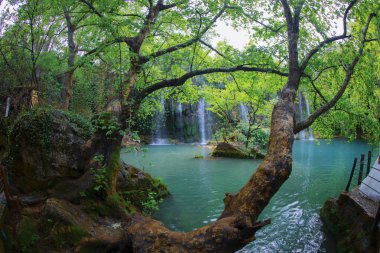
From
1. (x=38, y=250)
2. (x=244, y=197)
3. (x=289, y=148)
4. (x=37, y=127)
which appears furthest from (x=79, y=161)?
(x=289, y=148)

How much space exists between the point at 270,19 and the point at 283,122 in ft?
12.9

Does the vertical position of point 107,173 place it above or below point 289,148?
below

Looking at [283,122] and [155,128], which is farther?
[155,128]

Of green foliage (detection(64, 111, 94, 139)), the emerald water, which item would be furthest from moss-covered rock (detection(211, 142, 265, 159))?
green foliage (detection(64, 111, 94, 139))

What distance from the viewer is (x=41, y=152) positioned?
694 centimetres

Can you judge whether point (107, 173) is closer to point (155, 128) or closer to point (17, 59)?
point (17, 59)

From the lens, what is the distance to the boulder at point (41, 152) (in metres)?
6.79

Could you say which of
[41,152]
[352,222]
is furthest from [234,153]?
[41,152]

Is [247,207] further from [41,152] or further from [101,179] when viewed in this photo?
[41,152]

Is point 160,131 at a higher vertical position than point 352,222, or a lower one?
higher

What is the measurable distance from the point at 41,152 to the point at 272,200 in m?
8.40

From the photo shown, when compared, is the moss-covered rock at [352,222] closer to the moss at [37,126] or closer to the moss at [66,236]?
the moss at [66,236]

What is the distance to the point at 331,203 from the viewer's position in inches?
348

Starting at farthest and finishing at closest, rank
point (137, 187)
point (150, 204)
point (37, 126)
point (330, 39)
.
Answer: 1. point (137, 187)
2. point (150, 204)
3. point (37, 126)
4. point (330, 39)
